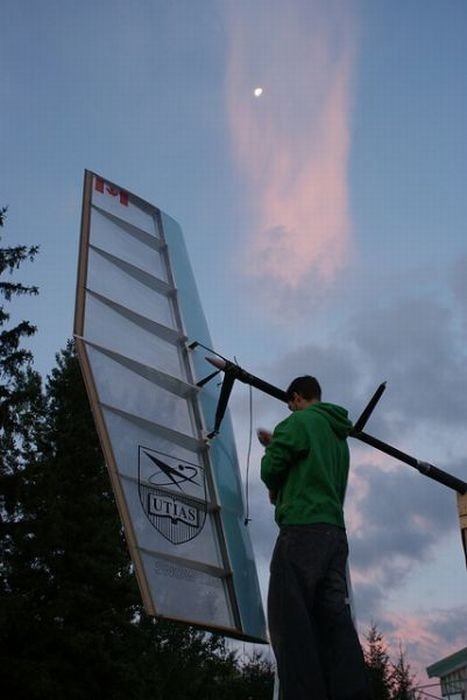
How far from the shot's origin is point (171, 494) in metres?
5.90

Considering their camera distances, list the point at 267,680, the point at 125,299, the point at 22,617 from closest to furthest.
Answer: the point at 125,299 → the point at 22,617 → the point at 267,680

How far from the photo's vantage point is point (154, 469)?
5.87 meters

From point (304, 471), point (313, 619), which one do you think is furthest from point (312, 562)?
point (304, 471)

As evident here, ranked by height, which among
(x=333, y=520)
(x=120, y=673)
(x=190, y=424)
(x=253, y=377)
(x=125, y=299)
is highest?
(x=120, y=673)

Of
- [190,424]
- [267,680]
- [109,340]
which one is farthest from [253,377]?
[267,680]

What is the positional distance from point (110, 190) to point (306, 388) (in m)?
3.87

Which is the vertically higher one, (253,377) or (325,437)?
(253,377)

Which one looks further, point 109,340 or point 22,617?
point 22,617

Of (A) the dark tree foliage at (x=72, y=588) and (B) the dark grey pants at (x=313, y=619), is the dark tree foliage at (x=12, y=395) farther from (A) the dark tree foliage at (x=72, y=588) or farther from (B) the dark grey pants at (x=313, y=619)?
(B) the dark grey pants at (x=313, y=619)

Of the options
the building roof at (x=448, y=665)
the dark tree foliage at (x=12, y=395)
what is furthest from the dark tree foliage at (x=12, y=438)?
the building roof at (x=448, y=665)

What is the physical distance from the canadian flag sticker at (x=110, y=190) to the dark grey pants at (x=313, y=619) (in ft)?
14.9

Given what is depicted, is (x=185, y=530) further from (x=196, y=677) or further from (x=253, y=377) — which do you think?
(x=196, y=677)

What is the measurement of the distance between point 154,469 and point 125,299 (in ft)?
5.72

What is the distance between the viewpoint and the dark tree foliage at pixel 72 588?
2650 cm
